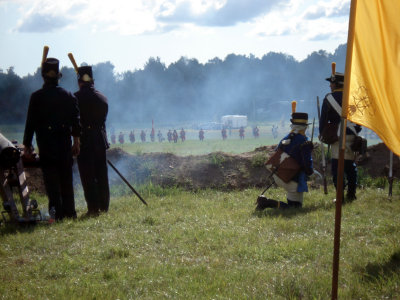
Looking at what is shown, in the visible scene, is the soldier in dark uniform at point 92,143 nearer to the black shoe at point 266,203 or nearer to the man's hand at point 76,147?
the man's hand at point 76,147

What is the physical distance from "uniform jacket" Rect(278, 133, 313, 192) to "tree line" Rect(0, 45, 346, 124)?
1120 inches

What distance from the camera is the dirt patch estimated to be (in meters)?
11.0

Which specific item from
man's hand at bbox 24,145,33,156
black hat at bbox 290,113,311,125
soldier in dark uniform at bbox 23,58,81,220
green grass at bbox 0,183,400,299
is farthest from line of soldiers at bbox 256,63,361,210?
man's hand at bbox 24,145,33,156

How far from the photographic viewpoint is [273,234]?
6570 mm

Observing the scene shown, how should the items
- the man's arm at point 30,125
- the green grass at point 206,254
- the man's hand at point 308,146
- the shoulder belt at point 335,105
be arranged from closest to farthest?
the green grass at point 206,254 → the man's arm at point 30,125 → the man's hand at point 308,146 → the shoulder belt at point 335,105

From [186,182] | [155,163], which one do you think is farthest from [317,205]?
[155,163]

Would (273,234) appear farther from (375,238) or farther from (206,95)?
(206,95)

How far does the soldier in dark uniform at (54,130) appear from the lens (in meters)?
7.60

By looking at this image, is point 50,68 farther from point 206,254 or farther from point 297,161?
point 297,161

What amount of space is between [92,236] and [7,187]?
1869 mm

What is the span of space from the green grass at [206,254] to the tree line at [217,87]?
2882cm

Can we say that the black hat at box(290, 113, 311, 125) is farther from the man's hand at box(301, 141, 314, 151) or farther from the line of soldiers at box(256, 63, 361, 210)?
the man's hand at box(301, 141, 314, 151)

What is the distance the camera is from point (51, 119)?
7.64m

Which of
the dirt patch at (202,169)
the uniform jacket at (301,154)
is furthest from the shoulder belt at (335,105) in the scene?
the dirt patch at (202,169)
